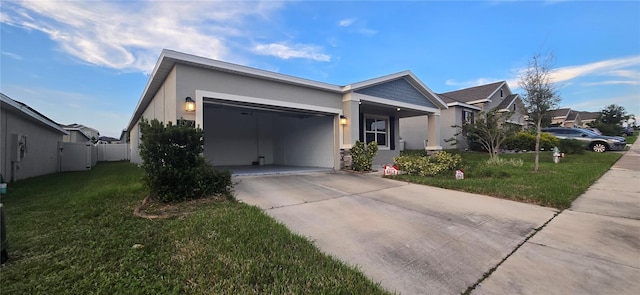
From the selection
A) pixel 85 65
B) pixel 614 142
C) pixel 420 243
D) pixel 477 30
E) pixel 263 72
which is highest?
pixel 477 30

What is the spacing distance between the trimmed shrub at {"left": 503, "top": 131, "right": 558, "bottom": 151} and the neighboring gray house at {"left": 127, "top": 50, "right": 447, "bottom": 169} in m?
6.84

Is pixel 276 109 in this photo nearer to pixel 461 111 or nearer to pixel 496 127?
pixel 496 127

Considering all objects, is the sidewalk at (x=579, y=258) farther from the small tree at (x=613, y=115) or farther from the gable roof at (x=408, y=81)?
the small tree at (x=613, y=115)

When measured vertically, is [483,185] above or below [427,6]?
below

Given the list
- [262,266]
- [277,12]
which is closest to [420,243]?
[262,266]

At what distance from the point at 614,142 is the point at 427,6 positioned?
1580cm

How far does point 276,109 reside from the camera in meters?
9.76

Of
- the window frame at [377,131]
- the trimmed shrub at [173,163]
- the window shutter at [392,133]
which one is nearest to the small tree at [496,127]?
the window shutter at [392,133]

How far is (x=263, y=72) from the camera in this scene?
8.24 m

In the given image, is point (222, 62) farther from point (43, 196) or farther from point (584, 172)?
point (584, 172)

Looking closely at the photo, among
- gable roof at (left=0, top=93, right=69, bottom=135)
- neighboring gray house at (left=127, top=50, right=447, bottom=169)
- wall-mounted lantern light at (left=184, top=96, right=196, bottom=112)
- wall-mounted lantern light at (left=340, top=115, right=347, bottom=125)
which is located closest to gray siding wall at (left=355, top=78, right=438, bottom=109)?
neighboring gray house at (left=127, top=50, right=447, bottom=169)

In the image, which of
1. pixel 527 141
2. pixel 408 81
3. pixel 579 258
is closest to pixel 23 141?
pixel 579 258

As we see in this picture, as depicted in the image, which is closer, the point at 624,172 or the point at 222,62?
the point at 222,62

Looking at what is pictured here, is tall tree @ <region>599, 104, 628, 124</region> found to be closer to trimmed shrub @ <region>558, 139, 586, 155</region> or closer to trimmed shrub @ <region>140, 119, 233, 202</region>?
trimmed shrub @ <region>558, 139, 586, 155</region>
